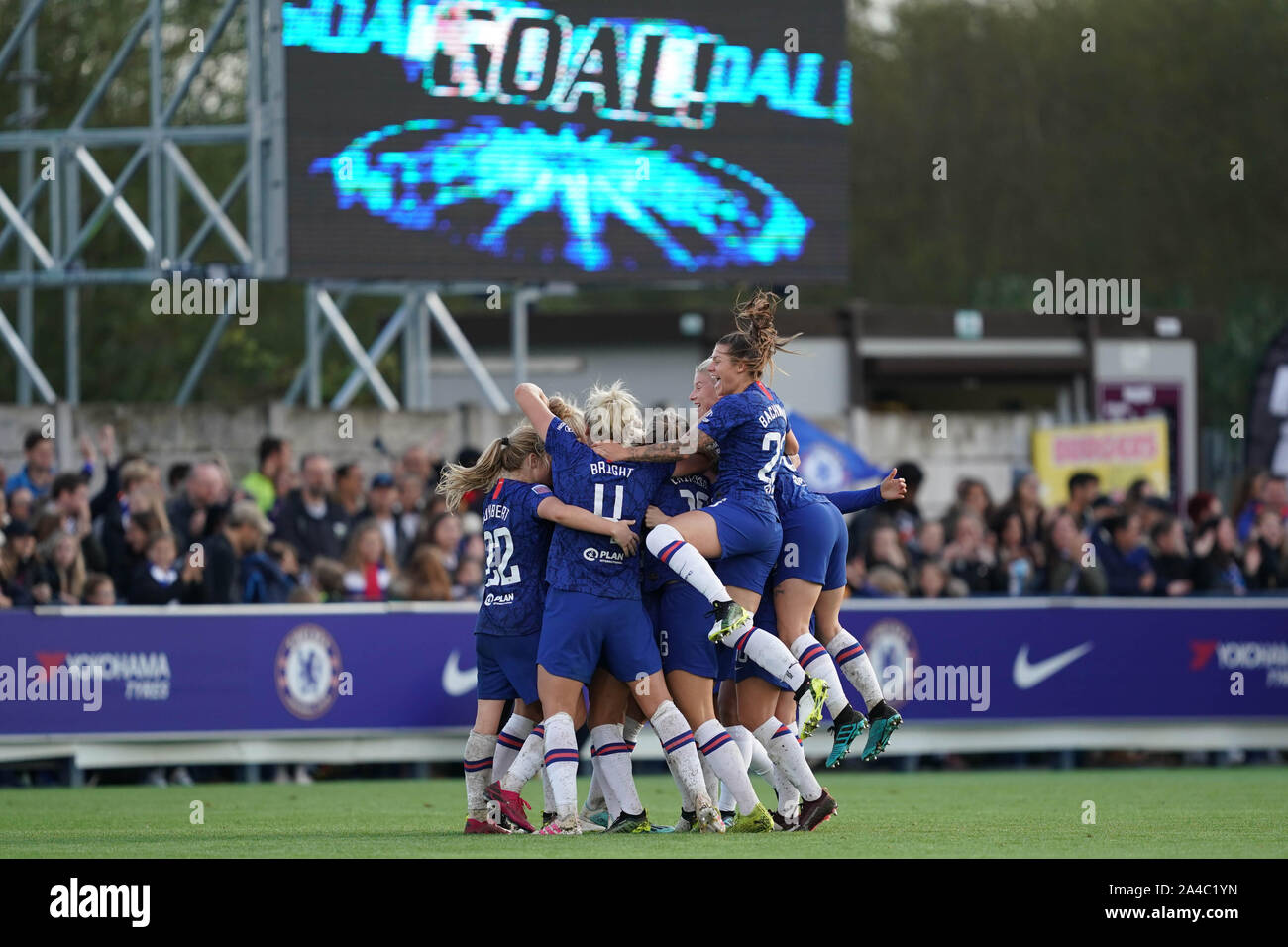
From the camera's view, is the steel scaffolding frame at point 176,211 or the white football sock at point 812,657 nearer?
the white football sock at point 812,657

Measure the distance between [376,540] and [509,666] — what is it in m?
6.10

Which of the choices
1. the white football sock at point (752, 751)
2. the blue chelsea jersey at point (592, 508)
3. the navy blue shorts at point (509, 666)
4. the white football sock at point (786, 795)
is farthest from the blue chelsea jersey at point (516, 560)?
the white football sock at point (786, 795)

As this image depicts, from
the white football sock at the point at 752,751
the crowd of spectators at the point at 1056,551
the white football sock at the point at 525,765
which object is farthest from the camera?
the crowd of spectators at the point at 1056,551

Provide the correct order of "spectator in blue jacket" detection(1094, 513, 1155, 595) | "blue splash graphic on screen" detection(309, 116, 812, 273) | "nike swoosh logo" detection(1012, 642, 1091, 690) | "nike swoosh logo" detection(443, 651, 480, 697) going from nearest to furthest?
"nike swoosh logo" detection(443, 651, 480, 697) < "nike swoosh logo" detection(1012, 642, 1091, 690) < "spectator in blue jacket" detection(1094, 513, 1155, 595) < "blue splash graphic on screen" detection(309, 116, 812, 273)

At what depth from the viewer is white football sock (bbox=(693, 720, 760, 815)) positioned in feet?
31.7

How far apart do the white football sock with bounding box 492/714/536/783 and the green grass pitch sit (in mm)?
397

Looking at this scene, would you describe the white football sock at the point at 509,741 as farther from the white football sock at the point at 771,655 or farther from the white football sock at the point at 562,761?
the white football sock at the point at 771,655

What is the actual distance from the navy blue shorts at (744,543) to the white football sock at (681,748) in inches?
26.6

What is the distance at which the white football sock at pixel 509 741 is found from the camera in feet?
33.8

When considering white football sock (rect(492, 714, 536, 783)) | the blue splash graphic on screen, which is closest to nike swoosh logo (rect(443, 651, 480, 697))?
the blue splash graphic on screen

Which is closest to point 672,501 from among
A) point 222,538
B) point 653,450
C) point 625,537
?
point 653,450

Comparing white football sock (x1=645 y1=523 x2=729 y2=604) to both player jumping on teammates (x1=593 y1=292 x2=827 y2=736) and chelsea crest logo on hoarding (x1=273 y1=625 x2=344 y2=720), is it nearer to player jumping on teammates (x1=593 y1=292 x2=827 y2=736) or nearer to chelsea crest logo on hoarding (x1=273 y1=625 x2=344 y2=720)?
player jumping on teammates (x1=593 y1=292 x2=827 y2=736)

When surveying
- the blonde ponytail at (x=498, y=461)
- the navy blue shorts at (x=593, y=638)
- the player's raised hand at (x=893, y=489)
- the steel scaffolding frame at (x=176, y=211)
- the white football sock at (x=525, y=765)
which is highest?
the steel scaffolding frame at (x=176, y=211)
